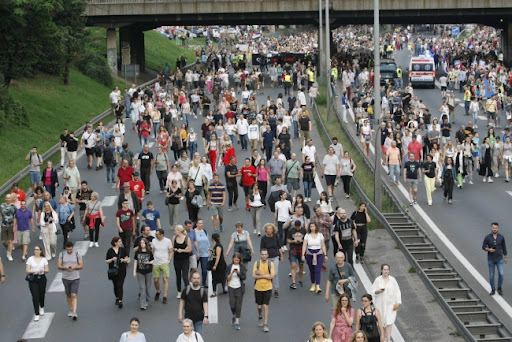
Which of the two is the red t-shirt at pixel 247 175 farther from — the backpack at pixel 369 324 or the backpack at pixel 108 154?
the backpack at pixel 369 324

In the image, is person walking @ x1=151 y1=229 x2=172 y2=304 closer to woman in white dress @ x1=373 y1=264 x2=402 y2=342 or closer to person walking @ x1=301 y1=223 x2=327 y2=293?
person walking @ x1=301 y1=223 x2=327 y2=293

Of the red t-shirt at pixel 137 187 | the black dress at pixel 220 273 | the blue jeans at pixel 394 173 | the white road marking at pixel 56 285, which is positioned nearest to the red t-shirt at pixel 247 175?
the red t-shirt at pixel 137 187

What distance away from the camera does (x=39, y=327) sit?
19094 mm

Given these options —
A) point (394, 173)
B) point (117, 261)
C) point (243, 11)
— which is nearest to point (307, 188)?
point (394, 173)

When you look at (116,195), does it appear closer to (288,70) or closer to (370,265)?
(370,265)

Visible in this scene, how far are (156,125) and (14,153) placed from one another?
4887 millimetres

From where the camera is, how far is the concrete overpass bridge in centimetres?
6700

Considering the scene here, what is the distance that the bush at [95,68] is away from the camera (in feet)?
201

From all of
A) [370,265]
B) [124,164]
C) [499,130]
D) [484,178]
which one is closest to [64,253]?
[370,265]

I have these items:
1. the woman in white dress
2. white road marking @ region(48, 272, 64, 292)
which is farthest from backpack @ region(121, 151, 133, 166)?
the woman in white dress

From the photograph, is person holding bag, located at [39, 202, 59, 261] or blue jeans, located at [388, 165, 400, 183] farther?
blue jeans, located at [388, 165, 400, 183]

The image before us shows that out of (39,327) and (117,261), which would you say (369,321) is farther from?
(39,327)

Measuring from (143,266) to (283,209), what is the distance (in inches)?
159

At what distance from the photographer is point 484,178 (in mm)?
33344
